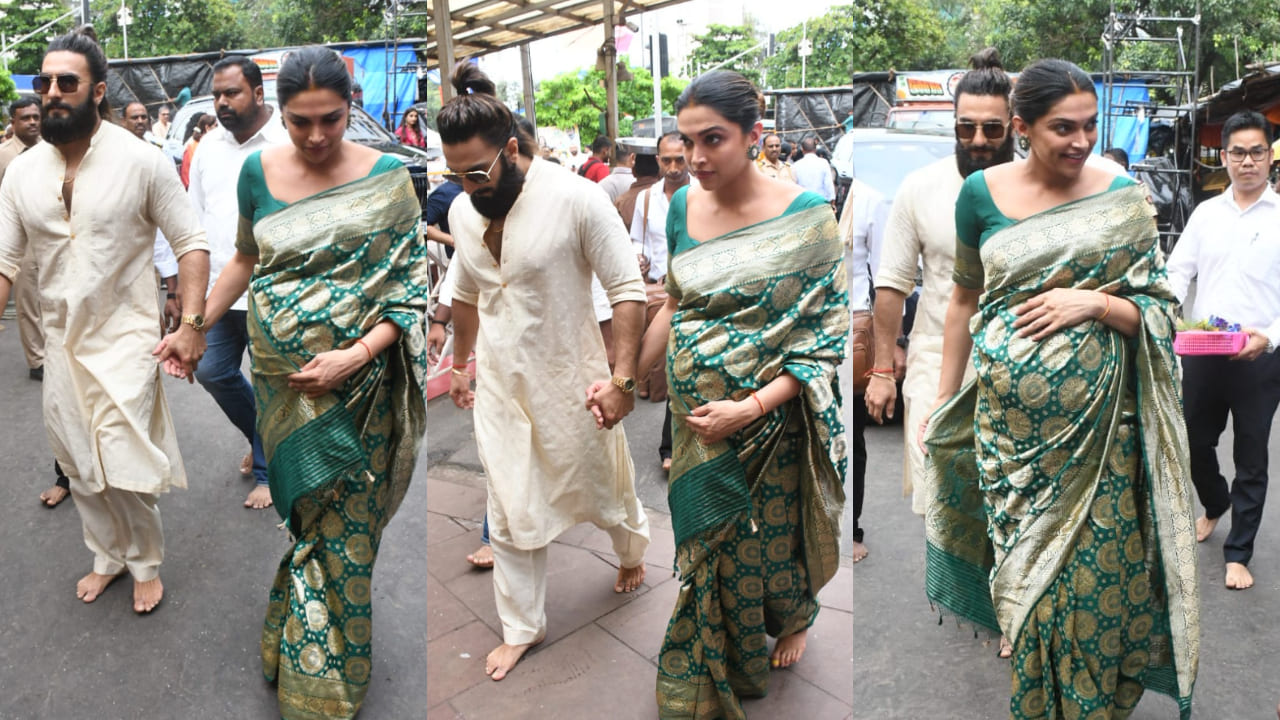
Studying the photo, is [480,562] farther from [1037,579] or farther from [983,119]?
[983,119]

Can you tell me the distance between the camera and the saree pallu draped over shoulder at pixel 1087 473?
6.93 feet

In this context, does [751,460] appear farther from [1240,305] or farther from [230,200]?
[1240,305]

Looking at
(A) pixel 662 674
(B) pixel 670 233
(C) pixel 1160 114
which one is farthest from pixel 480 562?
(C) pixel 1160 114

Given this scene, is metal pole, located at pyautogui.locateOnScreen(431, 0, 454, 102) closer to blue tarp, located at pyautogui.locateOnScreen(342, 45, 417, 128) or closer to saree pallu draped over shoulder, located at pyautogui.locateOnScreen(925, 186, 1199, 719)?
blue tarp, located at pyautogui.locateOnScreen(342, 45, 417, 128)

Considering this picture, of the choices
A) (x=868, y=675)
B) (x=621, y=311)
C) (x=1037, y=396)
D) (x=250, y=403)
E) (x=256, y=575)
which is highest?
(x=621, y=311)

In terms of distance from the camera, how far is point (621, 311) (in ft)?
7.32

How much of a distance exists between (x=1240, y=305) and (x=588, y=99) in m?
2.33

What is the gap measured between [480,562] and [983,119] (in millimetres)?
1751

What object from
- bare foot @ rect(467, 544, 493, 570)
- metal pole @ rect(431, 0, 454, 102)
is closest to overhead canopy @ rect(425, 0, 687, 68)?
metal pole @ rect(431, 0, 454, 102)

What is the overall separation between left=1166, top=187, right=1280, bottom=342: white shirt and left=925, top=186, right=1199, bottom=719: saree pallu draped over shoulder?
3.42 ft

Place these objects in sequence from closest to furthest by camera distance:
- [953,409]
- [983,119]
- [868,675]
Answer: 1. [953,409]
2. [983,119]
3. [868,675]

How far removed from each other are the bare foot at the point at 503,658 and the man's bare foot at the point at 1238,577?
248 cm

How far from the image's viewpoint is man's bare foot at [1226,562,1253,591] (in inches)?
129

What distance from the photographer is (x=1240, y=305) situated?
121 inches
